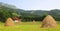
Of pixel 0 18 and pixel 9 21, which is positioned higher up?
pixel 9 21

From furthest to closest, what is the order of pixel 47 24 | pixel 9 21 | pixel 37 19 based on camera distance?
pixel 37 19 < pixel 9 21 < pixel 47 24

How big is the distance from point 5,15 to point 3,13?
2.62 meters

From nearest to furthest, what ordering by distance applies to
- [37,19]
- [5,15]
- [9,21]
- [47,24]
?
1. [47,24]
2. [9,21]
3. [37,19]
4. [5,15]

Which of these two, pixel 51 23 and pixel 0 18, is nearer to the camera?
pixel 51 23

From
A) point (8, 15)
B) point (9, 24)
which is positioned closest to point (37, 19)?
point (8, 15)

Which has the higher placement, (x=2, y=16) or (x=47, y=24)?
(x=47, y=24)

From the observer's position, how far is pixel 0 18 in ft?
302

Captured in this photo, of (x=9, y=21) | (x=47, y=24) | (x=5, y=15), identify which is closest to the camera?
(x=47, y=24)

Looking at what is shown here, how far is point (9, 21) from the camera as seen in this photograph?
147 feet

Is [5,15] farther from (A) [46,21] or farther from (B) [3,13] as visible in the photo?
(A) [46,21]

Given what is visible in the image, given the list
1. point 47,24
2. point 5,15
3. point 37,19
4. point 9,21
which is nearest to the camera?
point 47,24

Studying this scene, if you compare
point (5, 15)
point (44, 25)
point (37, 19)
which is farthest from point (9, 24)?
point (5, 15)

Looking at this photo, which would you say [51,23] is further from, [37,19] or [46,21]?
[37,19]

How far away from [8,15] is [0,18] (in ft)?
13.2
